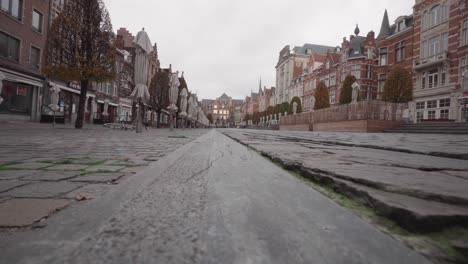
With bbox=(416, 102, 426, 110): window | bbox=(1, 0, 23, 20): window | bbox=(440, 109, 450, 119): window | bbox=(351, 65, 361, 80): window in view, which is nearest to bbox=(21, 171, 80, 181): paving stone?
bbox=(1, 0, 23, 20): window

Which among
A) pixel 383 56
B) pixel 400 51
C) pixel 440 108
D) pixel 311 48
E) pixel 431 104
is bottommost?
pixel 440 108

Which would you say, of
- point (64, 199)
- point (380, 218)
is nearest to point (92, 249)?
point (64, 199)

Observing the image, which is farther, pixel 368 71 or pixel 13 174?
pixel 368 71

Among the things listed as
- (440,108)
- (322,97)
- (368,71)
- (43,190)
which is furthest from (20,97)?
(368,71)

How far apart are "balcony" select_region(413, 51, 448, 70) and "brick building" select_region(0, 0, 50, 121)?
110 feet

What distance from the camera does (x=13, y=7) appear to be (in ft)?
52.9

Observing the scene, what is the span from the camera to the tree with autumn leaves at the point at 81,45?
40.6ft

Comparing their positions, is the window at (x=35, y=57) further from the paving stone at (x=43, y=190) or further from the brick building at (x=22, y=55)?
the paving stone at (x=43, y=190)

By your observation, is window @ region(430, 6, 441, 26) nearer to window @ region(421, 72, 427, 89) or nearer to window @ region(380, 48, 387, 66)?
window @ region(421, 72, 427, 89)

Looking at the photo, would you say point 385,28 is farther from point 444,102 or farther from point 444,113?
point 444,113

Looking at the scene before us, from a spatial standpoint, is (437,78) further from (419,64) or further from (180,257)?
(180,257)

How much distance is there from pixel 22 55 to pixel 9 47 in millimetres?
939

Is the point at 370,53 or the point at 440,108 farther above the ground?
the point at 370,53

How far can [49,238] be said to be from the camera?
2.37 ft
